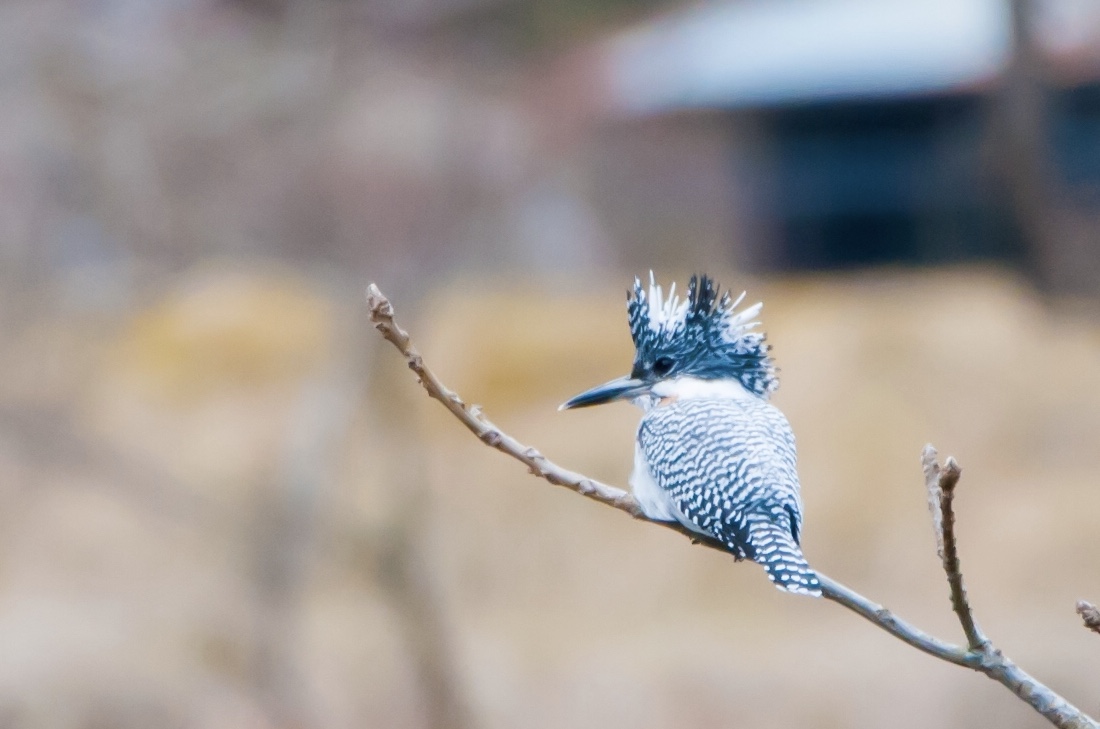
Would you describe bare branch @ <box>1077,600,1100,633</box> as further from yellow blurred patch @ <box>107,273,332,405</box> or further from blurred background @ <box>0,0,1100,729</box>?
yellow blurred patch @ <box>107,273,332,405</box>

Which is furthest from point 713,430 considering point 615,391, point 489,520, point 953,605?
point 489,520

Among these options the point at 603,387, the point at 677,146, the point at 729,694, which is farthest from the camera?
the point at 677,146

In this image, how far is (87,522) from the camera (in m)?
8.54

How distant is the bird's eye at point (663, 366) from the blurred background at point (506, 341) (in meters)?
3.23

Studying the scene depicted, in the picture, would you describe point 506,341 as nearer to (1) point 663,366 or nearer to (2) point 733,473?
(1) point 663,366

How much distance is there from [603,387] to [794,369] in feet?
19.5

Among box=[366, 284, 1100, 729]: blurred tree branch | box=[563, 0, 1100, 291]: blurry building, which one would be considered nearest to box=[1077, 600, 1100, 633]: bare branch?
box=[366, 284, 1100, 729]: blurred tree branch

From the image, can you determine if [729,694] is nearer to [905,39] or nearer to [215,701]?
[215,701]

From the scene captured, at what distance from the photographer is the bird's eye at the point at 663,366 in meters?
2.86

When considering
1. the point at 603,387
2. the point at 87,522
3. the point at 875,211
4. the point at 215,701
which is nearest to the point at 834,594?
the point at 603,387

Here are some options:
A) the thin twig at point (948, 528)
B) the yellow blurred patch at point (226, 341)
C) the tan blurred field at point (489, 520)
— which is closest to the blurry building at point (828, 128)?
the tan blurred field at point (489, 520)

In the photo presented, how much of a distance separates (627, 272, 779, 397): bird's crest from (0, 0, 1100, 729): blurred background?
3.25 meters

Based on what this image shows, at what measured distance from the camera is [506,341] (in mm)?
9227

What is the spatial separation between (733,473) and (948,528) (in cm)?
77
